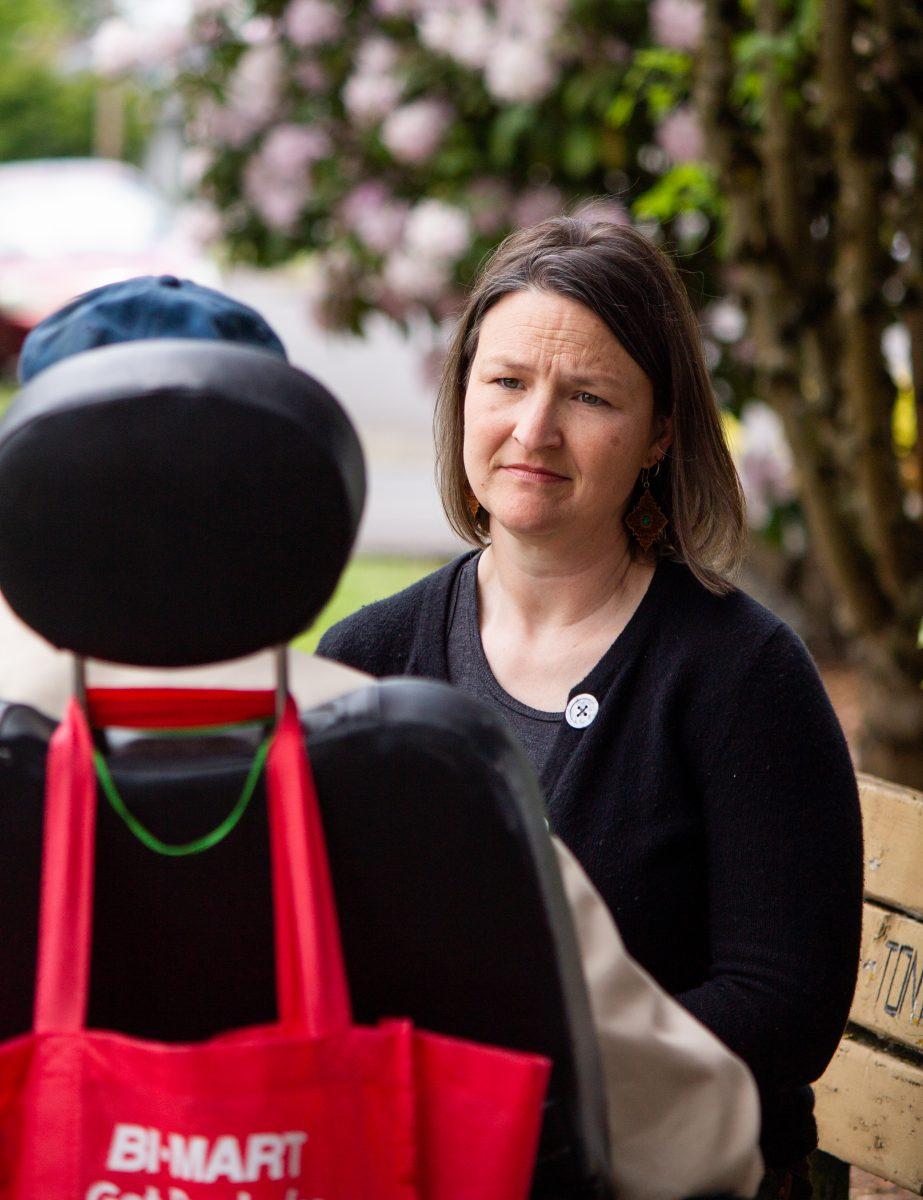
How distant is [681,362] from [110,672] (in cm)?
102

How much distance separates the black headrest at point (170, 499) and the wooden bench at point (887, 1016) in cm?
140

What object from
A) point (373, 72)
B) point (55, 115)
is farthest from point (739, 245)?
point (55, 115)

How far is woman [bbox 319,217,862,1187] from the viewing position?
6.02 ft

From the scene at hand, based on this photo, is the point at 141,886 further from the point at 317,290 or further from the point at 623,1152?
the point at 317,290

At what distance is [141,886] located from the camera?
1.25 metres

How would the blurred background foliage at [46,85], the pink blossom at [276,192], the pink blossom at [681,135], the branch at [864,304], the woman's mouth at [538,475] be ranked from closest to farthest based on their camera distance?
the woman's mouth at [538,475], the branch at [864,304], the pink blossom at [681,135], the pink blossom at [276,192], the blurred background foliage at [46,85]

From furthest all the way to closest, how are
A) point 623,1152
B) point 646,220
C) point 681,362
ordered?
point 646,220
point 681,362
point 623,1152

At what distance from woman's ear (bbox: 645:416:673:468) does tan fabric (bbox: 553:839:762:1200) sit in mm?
894

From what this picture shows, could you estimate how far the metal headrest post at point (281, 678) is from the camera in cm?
124

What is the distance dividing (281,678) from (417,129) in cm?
440

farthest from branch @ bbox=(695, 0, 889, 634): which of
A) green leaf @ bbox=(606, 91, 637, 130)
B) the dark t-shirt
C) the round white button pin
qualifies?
the round white button pin

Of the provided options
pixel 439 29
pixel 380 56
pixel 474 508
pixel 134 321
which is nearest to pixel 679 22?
pixel 439 29

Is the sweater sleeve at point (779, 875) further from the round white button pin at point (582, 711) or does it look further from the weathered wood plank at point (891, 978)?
the weathered wood plank at point (891, 978)

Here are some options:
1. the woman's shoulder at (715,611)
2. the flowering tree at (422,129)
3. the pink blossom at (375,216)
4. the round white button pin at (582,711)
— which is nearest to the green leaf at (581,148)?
the flowering tree at (422,129)
